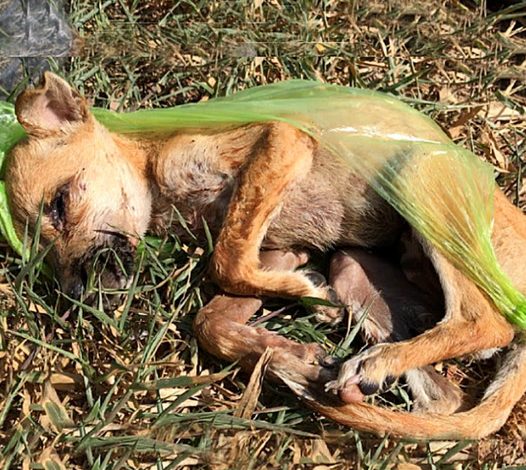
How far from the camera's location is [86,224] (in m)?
4.41

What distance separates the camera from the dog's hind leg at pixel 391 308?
4.29 metres

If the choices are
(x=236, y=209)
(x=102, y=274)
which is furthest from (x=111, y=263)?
(x=236, y=209)

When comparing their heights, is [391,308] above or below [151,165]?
below

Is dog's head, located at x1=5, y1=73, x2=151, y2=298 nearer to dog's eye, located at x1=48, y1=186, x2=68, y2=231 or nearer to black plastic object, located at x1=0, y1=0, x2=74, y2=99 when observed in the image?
dog's eye, located at x1=48, y1=186, x2=68, y2=231

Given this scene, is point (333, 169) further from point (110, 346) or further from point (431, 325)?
point (110, 346)

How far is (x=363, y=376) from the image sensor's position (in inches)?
158

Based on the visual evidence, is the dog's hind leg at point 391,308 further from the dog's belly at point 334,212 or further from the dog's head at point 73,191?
the dog's head at point 73,191

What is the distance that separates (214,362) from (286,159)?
1109mm

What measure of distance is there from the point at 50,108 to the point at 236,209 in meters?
1.12

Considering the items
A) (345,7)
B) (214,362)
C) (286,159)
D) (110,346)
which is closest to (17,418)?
(110,346)

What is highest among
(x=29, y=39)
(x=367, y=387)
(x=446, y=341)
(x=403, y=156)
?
(x=29, y=39)

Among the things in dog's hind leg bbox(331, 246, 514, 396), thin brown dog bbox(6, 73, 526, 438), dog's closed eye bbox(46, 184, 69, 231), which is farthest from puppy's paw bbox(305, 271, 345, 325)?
dog's closed eye bbox(46, 184, 69, 231)

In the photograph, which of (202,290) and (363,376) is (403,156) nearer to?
(363,376)

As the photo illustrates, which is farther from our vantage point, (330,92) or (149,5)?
(149,5)
